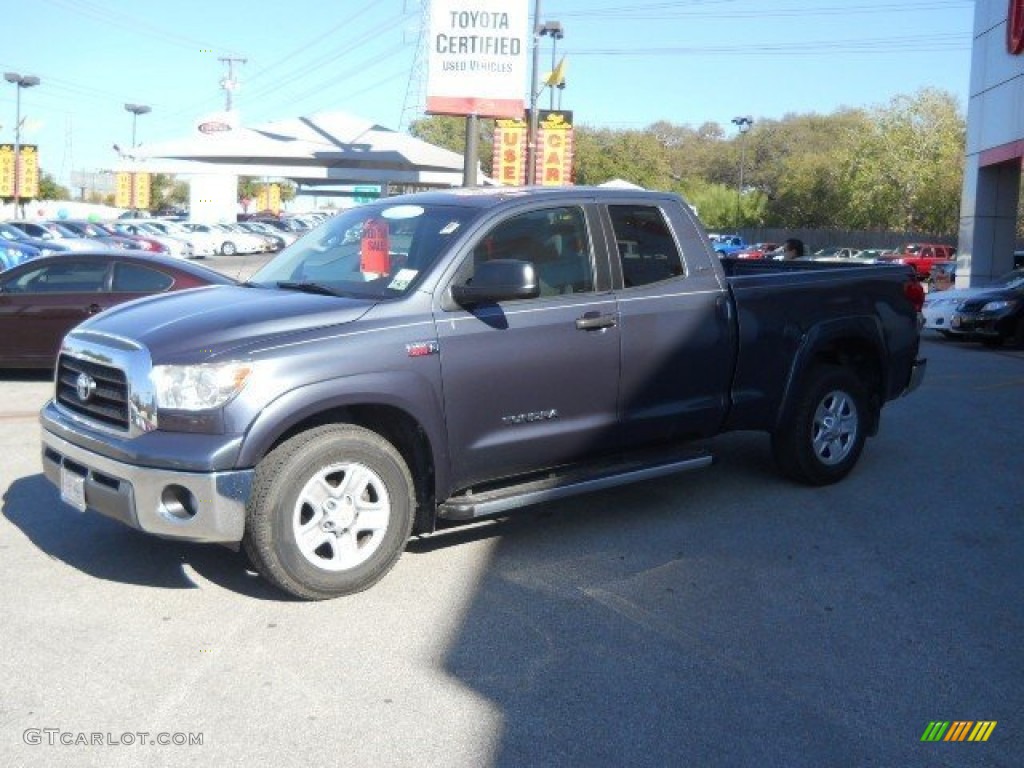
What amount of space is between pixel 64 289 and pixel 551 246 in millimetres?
7748

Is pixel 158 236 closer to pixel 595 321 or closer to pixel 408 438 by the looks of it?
pixel 595 321

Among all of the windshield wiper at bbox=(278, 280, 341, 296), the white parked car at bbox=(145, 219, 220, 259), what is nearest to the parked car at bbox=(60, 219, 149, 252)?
the white parked car at bbox=(145, 219, 220, 259)

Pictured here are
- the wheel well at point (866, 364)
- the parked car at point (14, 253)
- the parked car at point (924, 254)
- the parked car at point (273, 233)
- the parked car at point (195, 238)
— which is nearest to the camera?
the wheel well at point (866, 364)

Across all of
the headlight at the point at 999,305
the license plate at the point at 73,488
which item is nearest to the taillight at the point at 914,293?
the license plate at the point at 73,488

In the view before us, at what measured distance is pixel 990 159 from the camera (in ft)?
86.0

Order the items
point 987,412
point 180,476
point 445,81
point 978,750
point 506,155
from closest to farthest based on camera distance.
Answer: point 978,750 < point 180,476 < point 987,412 < point 445,81 < point 506,155

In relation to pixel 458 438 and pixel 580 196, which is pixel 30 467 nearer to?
pixel 458 438

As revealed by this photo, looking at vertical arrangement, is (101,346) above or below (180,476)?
above

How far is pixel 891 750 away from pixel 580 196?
11.4 feet

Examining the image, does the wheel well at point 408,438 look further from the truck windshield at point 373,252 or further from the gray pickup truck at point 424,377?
the truck windshield at point 373,252

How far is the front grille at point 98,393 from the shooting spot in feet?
16.7

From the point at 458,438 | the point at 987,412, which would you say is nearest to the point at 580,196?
the point at 458,438

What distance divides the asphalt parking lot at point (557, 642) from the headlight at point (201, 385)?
99 cm

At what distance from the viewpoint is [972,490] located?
759 centimetres
